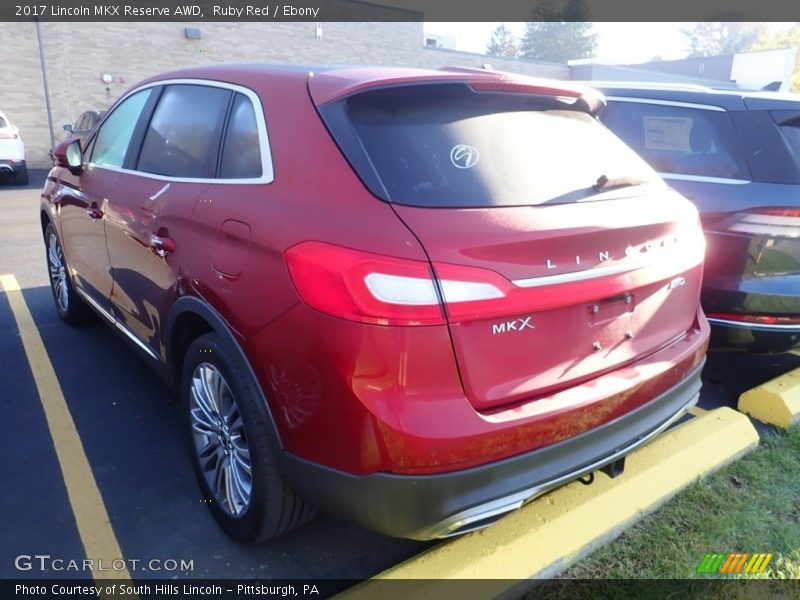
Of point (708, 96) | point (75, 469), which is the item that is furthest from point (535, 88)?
point (75, 469)

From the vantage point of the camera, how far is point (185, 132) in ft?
9.78

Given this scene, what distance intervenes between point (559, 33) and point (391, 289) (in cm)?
9013

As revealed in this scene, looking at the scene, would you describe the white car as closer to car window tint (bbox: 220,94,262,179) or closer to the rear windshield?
car window tint (bbox: 220,94,262,179)

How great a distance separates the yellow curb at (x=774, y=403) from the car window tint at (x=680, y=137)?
125cm

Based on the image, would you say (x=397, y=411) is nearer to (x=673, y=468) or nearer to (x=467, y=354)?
(x=467, y=354)

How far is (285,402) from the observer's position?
210 cm

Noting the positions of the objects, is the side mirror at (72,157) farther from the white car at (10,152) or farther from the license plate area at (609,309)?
the white car at (10,152)

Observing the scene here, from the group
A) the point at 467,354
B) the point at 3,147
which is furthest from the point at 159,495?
the point at 3,147

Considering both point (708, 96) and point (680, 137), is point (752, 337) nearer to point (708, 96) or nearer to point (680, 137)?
point (680, 137)

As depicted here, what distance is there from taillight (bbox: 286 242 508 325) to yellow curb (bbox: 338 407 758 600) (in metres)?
1.00

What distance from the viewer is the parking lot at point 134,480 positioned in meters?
2.54

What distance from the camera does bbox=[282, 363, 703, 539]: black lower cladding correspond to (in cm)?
190

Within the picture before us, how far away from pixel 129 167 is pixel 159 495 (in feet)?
5.70

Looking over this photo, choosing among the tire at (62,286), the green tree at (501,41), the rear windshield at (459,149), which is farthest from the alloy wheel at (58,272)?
the green tree at (501,41)
